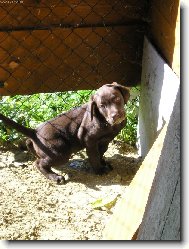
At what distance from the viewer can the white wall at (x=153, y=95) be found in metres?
3.81

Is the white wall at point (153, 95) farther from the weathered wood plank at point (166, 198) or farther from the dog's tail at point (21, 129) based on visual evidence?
the dog's tail at point (21, 129)

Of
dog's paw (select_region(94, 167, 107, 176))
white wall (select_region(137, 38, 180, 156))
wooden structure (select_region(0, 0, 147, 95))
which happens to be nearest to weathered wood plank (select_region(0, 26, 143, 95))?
wooden structure (select_region(0, 0, 147, 95))

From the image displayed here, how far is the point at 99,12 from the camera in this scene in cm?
436

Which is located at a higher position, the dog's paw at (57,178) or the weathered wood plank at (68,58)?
the weathered wood plank at (68,58)

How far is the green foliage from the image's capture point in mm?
4898

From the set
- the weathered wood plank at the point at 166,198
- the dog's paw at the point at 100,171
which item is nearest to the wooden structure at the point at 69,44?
the dog's paw at the point at 100,171

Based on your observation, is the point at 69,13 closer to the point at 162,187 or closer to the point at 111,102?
the point at 111,102

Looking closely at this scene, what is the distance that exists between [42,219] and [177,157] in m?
1.42

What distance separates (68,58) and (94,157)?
87cm

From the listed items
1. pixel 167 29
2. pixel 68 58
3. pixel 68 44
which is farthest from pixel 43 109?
pixel 167 29

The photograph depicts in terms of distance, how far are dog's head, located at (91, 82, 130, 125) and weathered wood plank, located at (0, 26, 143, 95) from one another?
0.49 m

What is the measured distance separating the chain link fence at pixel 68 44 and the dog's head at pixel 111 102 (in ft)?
1.62

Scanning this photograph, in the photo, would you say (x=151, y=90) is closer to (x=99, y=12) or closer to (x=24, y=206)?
(x=99, y=12)

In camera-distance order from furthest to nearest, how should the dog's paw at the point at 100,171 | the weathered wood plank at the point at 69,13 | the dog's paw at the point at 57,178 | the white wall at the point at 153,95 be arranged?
the dog's paw at the point at 100,171, the dog's paw at the point at 57,178, the weathered wood plank at the point at 69,13, the white wall at the point at 153,95
